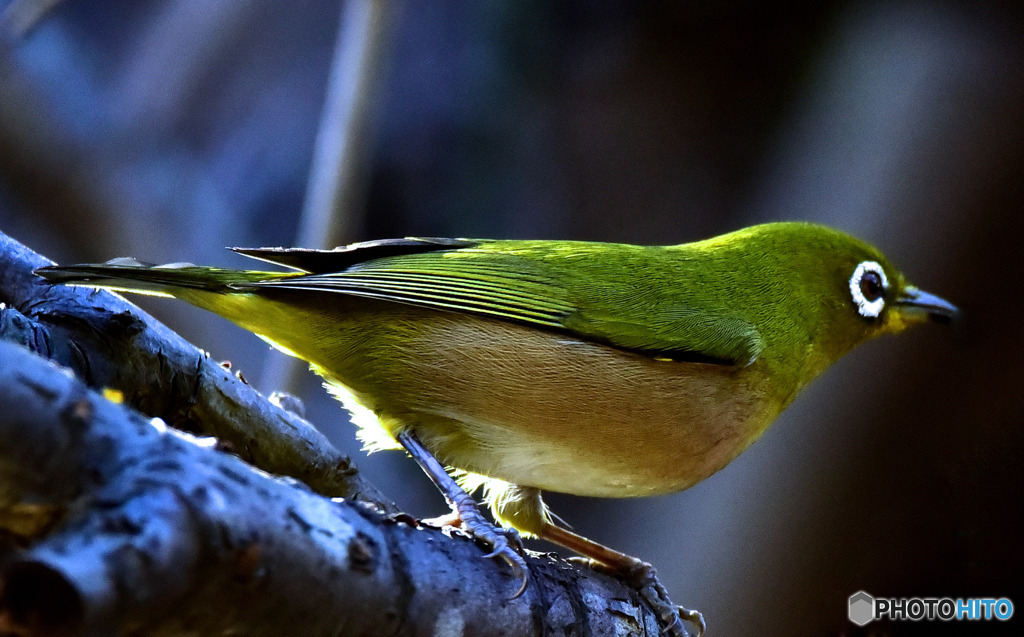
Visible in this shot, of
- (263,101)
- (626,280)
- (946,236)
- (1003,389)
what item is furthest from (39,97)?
(1003,389)

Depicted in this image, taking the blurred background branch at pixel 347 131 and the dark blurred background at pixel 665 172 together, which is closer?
the blurred background branch at pixel 347 131

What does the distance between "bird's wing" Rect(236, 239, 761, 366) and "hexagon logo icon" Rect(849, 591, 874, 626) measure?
260 centimetres

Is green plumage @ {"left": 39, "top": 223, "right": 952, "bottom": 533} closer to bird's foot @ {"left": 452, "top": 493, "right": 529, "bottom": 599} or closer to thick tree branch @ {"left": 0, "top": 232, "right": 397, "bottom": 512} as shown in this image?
thick tree branch @ {"left": 0, "top": 232, "right": 397, "bottom": 512}

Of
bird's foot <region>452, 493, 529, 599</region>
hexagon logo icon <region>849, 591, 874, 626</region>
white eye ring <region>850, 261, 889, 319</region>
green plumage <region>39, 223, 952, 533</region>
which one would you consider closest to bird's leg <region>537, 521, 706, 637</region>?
green plumage <region>39, 223, 952, 533</region>

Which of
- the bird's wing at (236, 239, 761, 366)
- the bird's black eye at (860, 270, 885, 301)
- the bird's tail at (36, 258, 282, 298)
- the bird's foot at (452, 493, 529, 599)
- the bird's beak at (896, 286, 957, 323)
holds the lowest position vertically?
the bird's foot at (452, 493, 529, 599)

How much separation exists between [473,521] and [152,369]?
123cm

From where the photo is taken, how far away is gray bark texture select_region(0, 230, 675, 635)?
123 cm

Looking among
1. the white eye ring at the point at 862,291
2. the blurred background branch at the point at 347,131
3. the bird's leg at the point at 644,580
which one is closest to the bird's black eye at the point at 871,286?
the white eye ring at the point at 862,291

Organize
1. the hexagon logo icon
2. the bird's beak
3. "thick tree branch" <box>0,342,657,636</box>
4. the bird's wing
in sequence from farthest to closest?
the hexagon logo icon
the bird's beak
the bird's wing
"thick tree branch" <box>0,342,657,636</box>

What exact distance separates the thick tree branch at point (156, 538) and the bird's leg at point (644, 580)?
1.58 m

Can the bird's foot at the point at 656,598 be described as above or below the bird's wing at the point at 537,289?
below

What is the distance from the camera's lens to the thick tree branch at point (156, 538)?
3.92ft

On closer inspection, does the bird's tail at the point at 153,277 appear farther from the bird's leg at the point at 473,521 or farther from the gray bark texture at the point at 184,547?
the bird's leg at the point at 473,521

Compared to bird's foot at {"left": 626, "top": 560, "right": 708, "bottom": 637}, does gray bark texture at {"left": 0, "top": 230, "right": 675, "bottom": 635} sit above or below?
above
